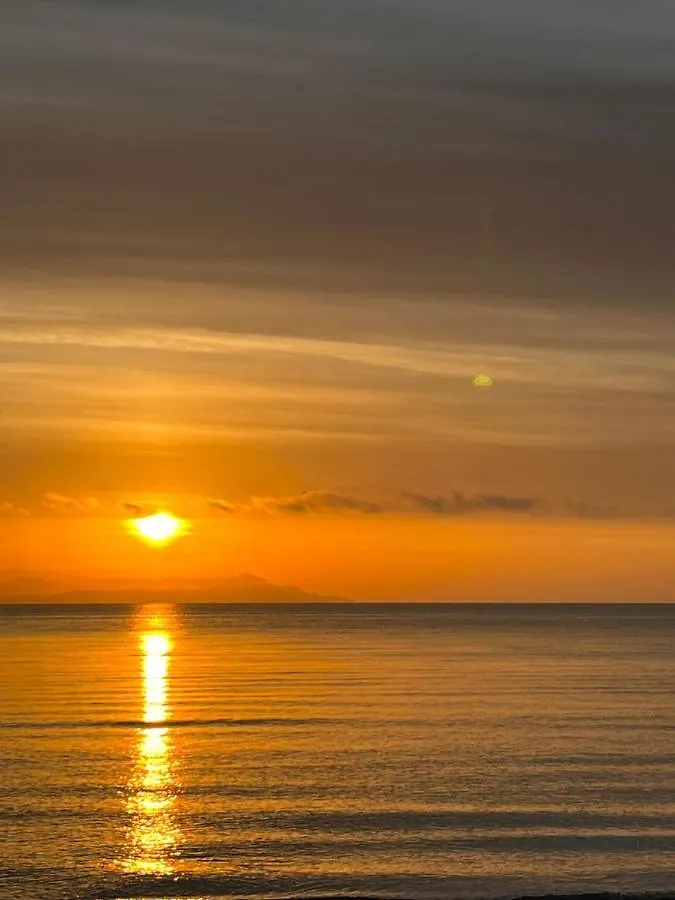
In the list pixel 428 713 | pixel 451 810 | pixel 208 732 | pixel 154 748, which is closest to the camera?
pixel 451 810

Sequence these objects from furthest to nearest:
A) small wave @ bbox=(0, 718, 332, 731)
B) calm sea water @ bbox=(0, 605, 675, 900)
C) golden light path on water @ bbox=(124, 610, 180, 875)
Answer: small wave @ bbox=(0, 718, 332, 731) < golden light path on water @ bbox=(124, 610, 180, 875) < calm sea water @ bbox=(0, 605, 675, 900)

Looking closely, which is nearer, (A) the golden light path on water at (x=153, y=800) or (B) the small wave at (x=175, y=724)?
(A) the golden light path on water at (x=153, y=800)

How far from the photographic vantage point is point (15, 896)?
4106 cm

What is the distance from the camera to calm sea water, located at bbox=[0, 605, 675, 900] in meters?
44.3

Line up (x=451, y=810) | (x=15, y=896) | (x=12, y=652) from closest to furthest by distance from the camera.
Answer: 1. (x=15, y=896)
2. (x=451, y=810)
3. (x=12, y=652)

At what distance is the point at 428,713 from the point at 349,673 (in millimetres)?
45403

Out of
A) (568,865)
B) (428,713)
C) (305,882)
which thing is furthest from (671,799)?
(428,713)

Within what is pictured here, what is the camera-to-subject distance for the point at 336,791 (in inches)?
2387

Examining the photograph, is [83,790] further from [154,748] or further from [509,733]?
[509,733]

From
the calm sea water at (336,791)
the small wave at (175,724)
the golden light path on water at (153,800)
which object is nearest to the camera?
the calm sea water at (336,791)

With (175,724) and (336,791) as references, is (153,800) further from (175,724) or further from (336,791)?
(175,724)

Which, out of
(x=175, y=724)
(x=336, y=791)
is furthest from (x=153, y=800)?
(x=175, y=724)

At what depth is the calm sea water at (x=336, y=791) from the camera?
44312 mm

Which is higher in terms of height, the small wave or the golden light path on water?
the small wave
